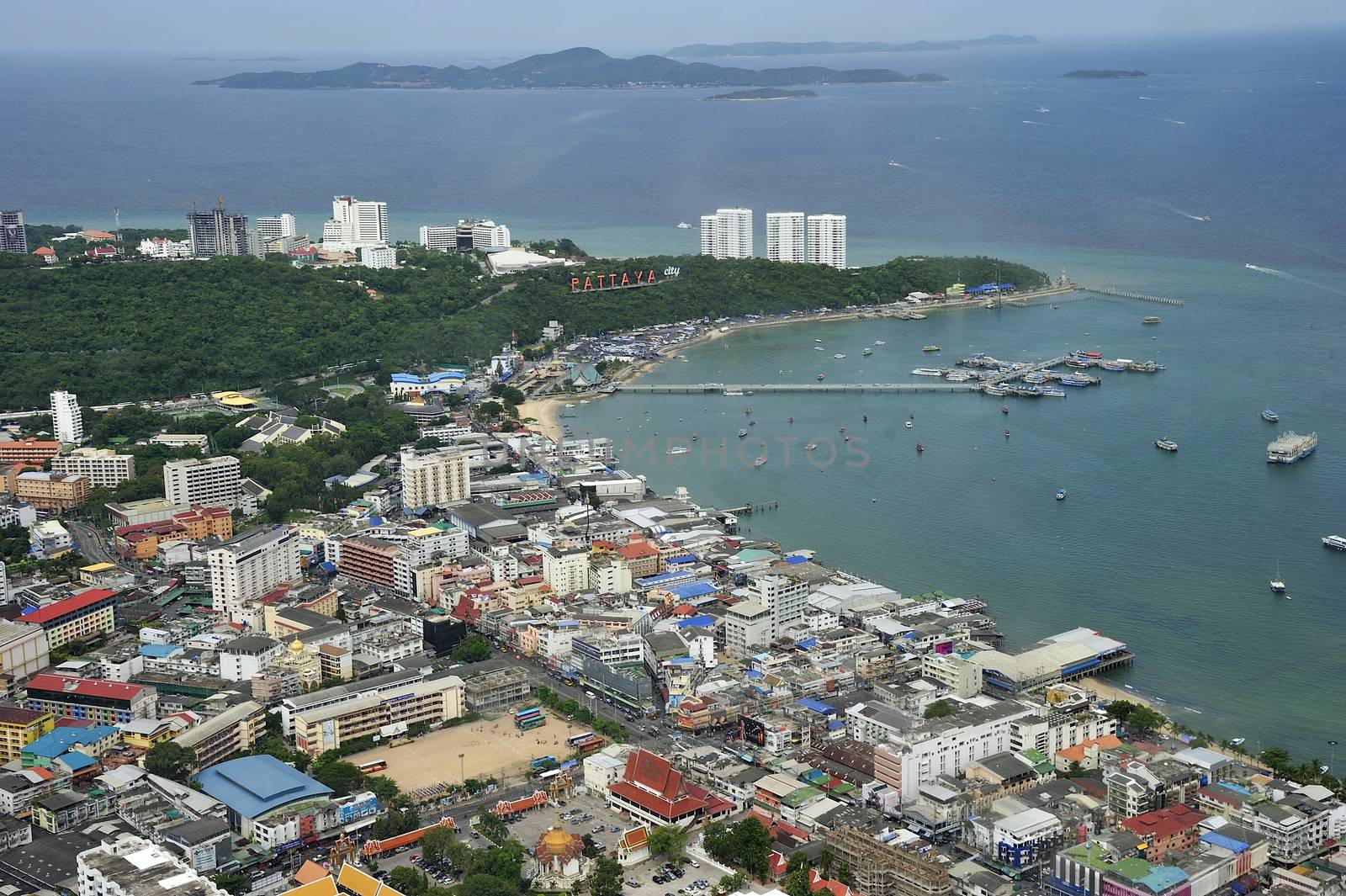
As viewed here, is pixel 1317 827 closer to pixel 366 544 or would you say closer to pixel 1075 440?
pixel 366 544

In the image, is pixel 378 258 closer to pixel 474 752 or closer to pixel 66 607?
pixel 66 607

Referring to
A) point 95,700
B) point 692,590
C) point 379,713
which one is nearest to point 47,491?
point 95,700

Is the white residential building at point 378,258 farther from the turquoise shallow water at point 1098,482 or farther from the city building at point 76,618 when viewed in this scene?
the city building at point 76,618

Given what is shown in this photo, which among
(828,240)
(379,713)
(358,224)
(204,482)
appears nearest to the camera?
(379,713)

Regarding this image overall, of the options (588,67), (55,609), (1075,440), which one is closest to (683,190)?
(1075,440)

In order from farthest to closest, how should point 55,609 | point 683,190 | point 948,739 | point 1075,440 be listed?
point 683,190 < point 1075,440 < point 55,609 < point 948,739
